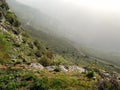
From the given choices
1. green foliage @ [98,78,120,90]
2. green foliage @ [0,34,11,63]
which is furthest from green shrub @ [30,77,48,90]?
green foliage @ [0,34,11,63]

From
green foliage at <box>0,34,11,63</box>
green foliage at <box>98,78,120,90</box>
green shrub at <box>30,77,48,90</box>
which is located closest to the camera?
green shrub at <box>30,77,48,90</box>

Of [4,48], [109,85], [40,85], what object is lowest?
[40,85]

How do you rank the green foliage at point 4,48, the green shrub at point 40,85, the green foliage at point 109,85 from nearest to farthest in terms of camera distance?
the green shrub at point 40,85 → the green foliage at point 109,85 → the green foliage at point 4,48

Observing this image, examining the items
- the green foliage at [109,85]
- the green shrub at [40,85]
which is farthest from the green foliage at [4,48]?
the green foliage at [109,85]

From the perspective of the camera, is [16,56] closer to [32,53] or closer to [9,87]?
[32,53]

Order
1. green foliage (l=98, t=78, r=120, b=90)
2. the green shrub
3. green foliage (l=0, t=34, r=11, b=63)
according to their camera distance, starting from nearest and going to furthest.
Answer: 1. the green shrub
2. green foliage (l=98, t=78, r=120, b=90)
3. green foliage (l=0, t=34, r=11, b=63)

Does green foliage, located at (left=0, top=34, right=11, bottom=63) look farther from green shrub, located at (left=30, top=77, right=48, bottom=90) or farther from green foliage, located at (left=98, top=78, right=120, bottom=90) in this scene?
green foliage, located at (left=98, top=78, right=120, bottom=90)

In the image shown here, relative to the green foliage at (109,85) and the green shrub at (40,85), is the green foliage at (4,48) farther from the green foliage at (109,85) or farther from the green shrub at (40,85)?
the green foliage at (109,85)

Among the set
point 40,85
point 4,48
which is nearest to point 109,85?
point 40,85

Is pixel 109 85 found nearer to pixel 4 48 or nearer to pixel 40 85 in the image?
pixel 40 85

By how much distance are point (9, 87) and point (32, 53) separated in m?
56.7

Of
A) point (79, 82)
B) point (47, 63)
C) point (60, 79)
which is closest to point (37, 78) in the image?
point (60, 79)

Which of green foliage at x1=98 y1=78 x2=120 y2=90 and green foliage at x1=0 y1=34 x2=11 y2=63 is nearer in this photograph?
green foliage at x1=98 y1=78 x2=120 y2=90

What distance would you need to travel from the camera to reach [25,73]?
3566 cm
